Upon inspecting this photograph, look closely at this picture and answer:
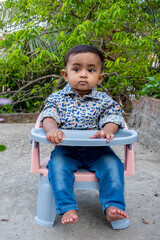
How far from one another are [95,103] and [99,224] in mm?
738

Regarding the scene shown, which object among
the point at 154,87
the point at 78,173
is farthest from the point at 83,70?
the point at 154,87

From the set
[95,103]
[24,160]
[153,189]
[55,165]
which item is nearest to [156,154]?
[153,189]

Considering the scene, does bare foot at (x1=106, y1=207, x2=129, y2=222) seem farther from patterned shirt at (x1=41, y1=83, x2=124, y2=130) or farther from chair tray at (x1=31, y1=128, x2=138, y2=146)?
patterned shirt at (x1=41, y1=83, x2=124, y2=130)

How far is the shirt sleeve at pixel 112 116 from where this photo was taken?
5.87 ft

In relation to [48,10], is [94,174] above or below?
below

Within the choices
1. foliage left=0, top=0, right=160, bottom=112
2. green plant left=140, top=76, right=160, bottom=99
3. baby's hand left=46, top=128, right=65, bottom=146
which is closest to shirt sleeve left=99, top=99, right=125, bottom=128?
baby's hand left=46, top=128, right=65, bottom=146

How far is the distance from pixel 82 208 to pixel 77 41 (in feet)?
7.49

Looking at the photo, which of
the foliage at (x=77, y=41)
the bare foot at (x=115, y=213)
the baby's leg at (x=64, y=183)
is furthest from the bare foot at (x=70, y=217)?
the foliage at (x=77, y=41)

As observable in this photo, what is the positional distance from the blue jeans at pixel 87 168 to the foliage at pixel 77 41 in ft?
6.46

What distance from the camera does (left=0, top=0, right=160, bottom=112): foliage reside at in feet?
12.7

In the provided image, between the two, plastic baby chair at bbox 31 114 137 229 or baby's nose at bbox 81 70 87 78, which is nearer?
plastic baby chair at bbox 31 114 137 229

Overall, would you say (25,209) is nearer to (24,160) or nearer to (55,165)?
(55,165)

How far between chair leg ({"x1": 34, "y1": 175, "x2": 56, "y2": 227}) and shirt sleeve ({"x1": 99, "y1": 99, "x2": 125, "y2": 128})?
486mm

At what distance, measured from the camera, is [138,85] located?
5.02 metres
